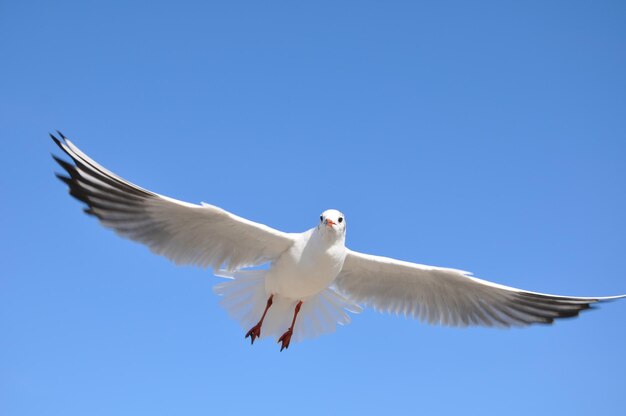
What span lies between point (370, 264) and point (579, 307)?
6.53 feet

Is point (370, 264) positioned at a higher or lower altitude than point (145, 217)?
higher

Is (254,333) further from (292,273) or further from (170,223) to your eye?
(170,223)

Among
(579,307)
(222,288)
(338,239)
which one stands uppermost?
(579,307)

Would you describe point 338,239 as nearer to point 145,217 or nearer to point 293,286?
point 293,286

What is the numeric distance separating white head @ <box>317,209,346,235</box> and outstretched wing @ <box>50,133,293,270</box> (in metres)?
0.39

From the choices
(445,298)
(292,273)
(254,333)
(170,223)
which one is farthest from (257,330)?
(445,298)

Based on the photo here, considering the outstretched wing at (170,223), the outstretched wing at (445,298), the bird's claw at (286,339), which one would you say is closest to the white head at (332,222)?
the outstretched wing at (170,223)

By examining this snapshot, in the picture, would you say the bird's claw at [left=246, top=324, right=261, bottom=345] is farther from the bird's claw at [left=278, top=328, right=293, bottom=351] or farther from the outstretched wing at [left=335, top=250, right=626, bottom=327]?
the outstretched wing at [left=335, top=250, right=626, bottom=327]

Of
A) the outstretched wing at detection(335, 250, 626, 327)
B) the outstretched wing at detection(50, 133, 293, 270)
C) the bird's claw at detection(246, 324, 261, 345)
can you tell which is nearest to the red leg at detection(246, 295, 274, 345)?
the bird's claw at detection(246, 324, 261, 345)

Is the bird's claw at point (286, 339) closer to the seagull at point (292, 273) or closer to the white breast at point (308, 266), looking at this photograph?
the seagull at point (292, 273)

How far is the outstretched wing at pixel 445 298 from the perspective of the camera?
7234 millimetres

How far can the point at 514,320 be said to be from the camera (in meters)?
7.42

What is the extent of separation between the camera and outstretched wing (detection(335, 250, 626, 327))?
723cm

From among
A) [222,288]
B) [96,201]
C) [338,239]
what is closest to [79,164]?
[96,201]
